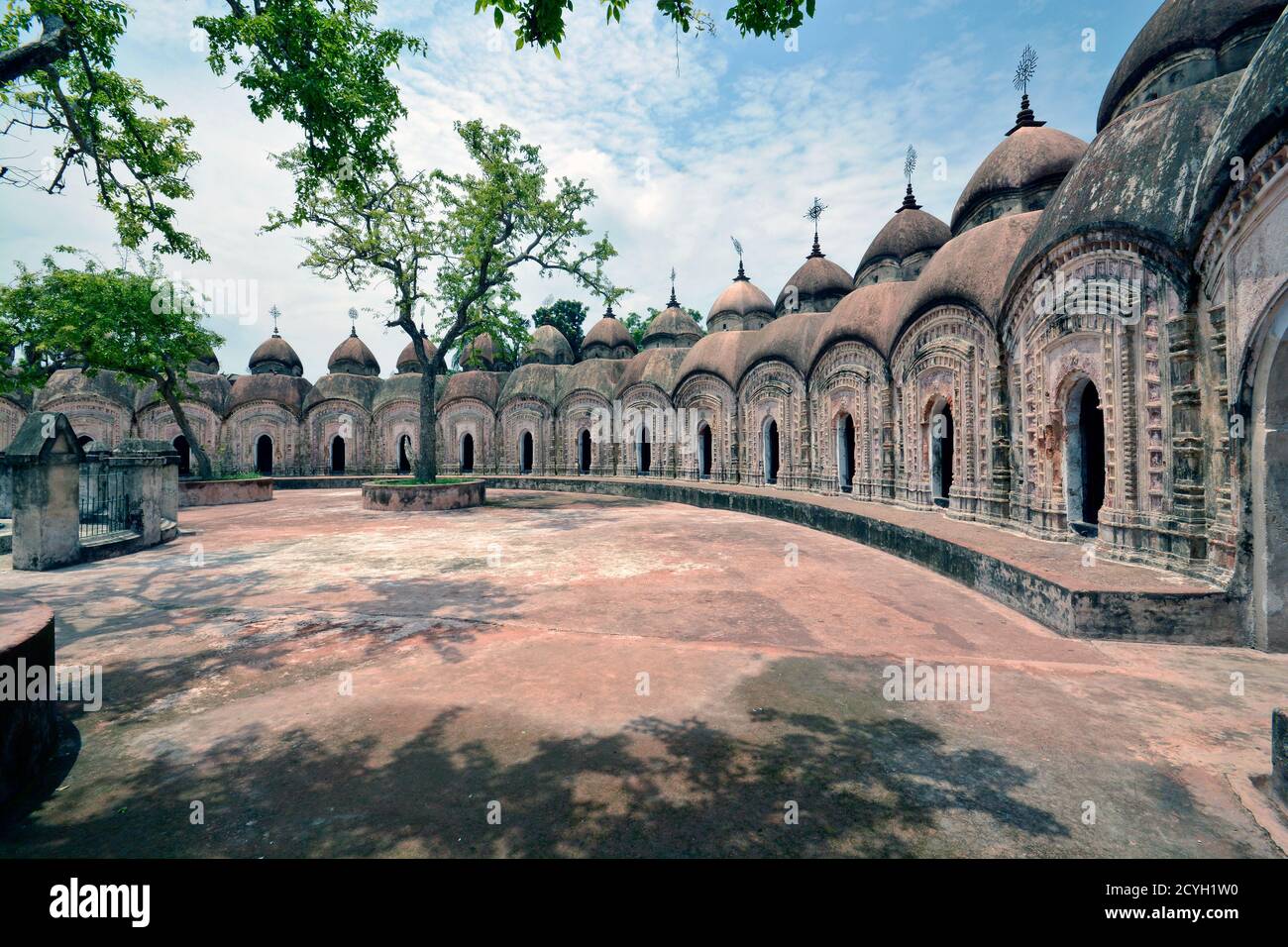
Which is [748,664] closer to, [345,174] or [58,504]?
[345,174]

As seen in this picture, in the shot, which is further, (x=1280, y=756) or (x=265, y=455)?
(x=265, y=455)

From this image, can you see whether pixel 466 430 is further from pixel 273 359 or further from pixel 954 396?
pixel 954 396

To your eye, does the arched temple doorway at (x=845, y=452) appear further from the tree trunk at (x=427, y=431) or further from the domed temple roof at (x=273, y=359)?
the domed temple roof at (x=273, y=359)

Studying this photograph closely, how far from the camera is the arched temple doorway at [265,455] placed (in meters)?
30.0

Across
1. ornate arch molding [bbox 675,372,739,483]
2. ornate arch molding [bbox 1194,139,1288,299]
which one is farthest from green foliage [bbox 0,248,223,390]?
ornate arch molding [bbox 1194,139,1288,299]

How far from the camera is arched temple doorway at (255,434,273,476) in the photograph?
29953mm

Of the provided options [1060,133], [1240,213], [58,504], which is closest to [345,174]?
[58,504]

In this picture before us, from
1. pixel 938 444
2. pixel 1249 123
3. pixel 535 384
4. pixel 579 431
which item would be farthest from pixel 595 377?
pixel 1249 123

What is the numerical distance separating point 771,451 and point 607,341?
1433 centimetres

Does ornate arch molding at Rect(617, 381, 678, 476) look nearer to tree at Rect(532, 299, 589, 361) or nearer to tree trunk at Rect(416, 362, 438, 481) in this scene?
tree trunk at Rect(416, 362, 438, 481)

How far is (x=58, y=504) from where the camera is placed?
27.3ft

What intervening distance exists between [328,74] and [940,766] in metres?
9.08

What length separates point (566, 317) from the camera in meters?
44.2
